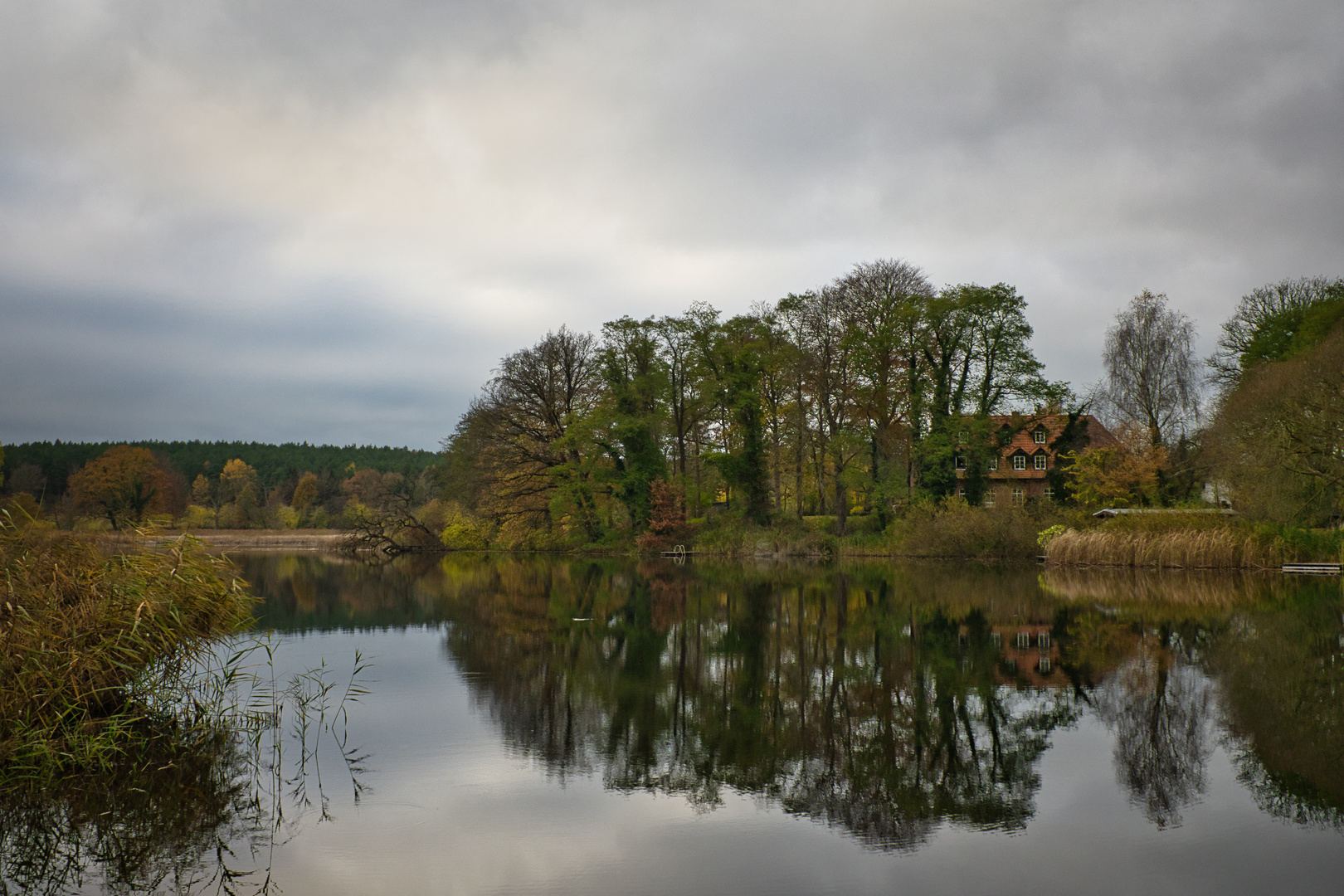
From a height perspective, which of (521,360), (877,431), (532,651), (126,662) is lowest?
(532,651)

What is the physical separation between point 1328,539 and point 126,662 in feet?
110

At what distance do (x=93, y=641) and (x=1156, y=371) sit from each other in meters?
47.3

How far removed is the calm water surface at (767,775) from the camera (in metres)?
5.00

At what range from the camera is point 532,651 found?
13.0 m

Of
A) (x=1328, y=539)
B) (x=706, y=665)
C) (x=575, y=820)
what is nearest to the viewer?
(x=575, y=820)

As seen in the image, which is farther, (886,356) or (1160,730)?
(886,356)

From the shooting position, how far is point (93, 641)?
23.6 ft

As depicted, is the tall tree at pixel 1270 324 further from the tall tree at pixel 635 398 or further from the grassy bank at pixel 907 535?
the tall tree at pixel 635 398

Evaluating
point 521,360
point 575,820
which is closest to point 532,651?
point 575,820

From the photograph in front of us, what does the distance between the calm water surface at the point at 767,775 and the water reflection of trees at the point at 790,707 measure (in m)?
0.04

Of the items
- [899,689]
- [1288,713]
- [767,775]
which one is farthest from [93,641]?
[1288,713]

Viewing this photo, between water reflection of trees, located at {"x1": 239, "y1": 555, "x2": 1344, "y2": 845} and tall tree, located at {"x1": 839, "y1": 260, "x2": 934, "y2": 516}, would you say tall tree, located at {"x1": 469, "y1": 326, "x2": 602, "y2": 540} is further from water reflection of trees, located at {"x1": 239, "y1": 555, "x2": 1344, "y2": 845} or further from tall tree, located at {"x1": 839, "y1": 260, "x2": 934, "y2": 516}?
water reflection of trees, located at {"x1": 239, "y1": 555, "x2": 1344, "y2": 845}

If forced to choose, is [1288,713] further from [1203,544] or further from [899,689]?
[1203,544]

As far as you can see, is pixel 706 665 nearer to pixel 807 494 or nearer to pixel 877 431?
pixel 877 431
